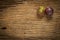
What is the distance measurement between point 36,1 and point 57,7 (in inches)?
15.3

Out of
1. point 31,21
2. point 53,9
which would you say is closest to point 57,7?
point 53,9

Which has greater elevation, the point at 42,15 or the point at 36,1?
the point at 36,1

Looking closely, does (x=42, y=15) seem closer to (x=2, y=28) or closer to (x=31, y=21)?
(x=31, y=21)

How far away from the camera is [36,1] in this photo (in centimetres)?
317

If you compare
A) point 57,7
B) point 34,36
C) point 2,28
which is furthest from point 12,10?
point 57,7

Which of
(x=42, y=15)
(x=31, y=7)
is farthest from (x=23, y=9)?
(x=42, y=15)

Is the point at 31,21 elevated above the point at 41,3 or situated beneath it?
situated beneath

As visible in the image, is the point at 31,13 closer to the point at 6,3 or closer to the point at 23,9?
the point at 23,9

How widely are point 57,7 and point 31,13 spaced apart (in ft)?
1.55

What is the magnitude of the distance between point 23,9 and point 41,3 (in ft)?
1.10

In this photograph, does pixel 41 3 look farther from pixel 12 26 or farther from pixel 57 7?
pixel 12 26

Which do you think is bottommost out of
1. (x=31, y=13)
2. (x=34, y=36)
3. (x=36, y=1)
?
(x=34, y=36)

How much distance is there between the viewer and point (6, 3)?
3131 millimetres

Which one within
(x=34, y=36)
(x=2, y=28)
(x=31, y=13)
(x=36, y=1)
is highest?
(x=36, y=1)
